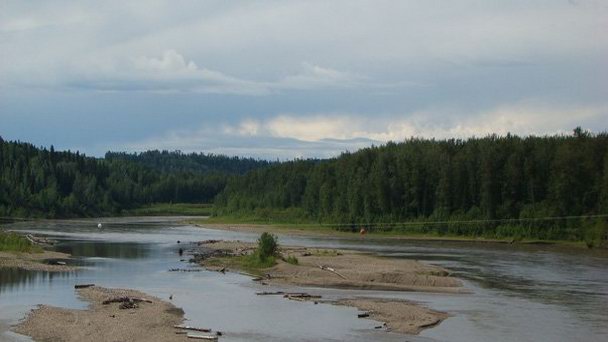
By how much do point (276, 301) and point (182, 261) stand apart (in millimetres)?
30596

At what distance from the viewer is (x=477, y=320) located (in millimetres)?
43531

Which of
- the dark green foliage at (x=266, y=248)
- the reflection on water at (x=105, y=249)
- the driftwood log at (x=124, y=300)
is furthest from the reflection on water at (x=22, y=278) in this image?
the reflection on water at (x=105, y=249)

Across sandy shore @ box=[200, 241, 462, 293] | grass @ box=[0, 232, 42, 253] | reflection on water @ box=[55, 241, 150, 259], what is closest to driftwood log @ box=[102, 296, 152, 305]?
sandy shore @ box=[200, 241, 462, 293]

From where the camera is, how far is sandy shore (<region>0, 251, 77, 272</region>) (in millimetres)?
66500

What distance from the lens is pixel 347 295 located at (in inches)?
2127

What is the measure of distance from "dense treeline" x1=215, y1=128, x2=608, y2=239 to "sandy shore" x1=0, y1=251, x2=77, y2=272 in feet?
218

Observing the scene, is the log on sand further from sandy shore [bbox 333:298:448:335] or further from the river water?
sandy shore [bbox 333:298:448:335]

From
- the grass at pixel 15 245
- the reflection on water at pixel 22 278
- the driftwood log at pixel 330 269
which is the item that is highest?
the grass at pixel 15 245

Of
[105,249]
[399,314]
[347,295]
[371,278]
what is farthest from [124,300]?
[105,249]

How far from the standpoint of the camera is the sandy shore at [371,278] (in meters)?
44.2

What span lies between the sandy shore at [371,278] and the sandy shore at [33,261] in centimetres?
1291

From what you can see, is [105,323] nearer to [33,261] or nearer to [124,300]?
[124,300]

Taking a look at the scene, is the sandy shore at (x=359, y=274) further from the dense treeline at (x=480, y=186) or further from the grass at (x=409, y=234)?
the dense treeline at (x=480, y=186)

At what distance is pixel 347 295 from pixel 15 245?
131ft
